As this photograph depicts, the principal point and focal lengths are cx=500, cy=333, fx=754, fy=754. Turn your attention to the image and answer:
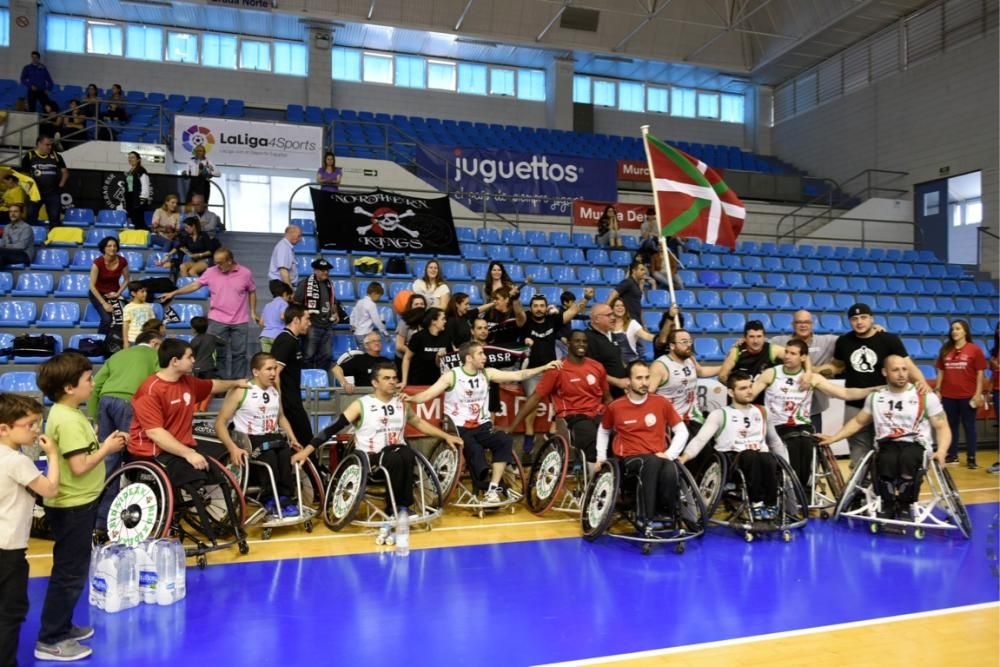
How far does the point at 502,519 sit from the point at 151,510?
2.73m

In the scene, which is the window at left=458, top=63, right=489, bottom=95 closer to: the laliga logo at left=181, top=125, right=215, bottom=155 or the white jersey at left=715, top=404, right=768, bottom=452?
the laliga logo at left=181, top=125, right=215, bottom=155

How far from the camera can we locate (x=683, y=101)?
2333 cm

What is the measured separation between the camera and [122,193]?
11891 millimetres

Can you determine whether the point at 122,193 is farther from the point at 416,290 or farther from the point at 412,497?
the point at 412,497

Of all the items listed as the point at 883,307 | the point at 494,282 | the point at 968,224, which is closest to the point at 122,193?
the point at 494,282

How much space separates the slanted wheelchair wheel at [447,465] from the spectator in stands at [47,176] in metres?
7.34

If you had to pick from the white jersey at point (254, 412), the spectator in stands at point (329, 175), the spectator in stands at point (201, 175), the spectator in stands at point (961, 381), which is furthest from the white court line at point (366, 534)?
the spectator in stands at point (329, 175)

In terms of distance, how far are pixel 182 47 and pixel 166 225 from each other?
38.5ft

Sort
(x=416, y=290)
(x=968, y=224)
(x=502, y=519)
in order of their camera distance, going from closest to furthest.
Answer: (x=502, y=519) → (x=416, y=290) → (x=968, y=224)

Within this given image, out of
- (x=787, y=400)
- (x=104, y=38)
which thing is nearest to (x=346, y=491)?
(x=787, y=400)

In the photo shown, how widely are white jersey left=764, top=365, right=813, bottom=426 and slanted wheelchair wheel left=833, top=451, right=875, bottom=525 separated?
56cm

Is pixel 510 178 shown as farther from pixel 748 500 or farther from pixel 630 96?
pixel 630 96

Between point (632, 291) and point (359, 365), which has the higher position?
point (632, 291)

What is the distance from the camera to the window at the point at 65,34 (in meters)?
18.6
